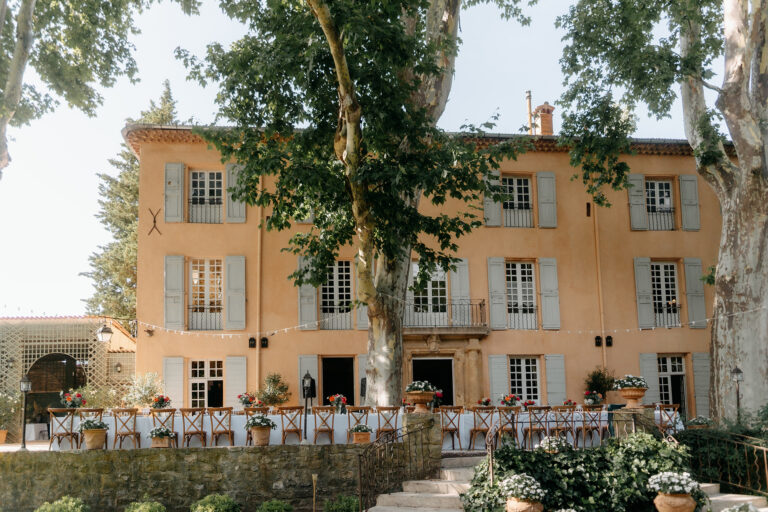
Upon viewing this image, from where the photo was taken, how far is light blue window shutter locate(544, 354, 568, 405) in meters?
18.4

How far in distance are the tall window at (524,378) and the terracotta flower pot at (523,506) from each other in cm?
963

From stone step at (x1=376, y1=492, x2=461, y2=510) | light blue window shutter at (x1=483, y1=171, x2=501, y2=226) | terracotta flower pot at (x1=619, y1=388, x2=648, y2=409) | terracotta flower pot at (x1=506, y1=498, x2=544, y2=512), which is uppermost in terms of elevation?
light blue window shutter at (x1=483, y1=171, x2=501, y2=226)

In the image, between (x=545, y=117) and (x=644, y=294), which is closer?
(x=644, y=294)

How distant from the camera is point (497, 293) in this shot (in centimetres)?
1862

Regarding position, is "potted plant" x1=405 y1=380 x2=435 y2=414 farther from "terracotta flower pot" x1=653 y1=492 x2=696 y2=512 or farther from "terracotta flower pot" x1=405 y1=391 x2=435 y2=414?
"terracotta flower pot" x1=653 y1=492 x2=696 y2=512

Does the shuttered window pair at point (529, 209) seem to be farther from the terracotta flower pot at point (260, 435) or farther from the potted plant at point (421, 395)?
the terracotta flower pot at point (260, 435)

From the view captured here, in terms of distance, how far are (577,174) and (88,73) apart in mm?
10976

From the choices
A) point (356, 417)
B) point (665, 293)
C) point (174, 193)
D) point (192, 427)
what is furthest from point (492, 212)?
point (192, 427)

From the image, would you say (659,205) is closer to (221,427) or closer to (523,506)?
(221,427)

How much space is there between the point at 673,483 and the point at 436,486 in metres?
2.96

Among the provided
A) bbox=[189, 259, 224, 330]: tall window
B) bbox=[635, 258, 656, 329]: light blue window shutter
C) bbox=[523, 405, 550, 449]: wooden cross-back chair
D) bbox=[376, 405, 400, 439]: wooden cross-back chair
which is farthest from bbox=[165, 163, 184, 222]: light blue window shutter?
bbox=[635, 258, 656, 329]: light blue window shutter

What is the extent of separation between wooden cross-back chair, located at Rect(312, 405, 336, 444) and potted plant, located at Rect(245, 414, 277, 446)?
31.7 inches

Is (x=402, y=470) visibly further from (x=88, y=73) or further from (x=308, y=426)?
(x=88, y=73)

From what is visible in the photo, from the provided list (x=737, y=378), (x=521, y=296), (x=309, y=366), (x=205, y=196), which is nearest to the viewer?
(x=737, y=378)
